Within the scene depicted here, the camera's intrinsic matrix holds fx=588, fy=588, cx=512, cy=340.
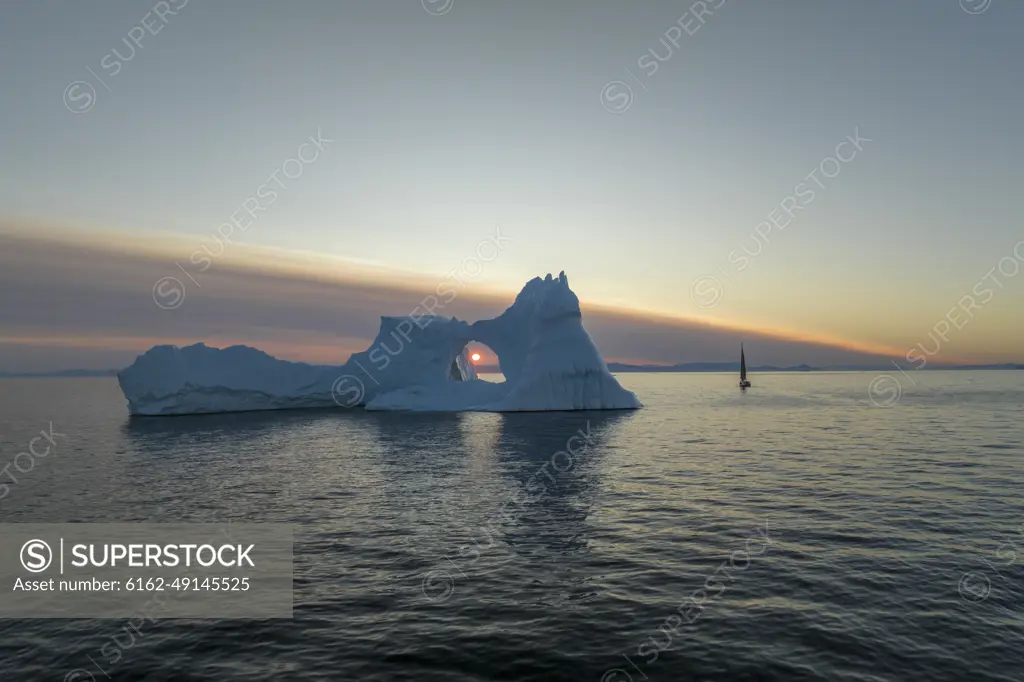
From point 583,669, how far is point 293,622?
19.2 ft

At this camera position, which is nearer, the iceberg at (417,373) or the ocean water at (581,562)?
the ocean water at (581,562)

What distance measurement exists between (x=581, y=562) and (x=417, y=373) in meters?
52.1

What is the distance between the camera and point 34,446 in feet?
136

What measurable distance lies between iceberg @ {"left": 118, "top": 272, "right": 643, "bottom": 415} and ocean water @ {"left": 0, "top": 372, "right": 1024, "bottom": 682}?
23928 millimetres

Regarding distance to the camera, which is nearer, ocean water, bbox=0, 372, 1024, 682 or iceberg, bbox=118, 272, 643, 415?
ocean water, bbox=0, 372, 1024, 682

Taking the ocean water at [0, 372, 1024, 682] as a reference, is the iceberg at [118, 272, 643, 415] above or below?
above

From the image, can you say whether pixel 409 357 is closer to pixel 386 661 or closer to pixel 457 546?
pixel 457 546

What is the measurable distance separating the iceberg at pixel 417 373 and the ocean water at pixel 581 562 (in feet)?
78.5

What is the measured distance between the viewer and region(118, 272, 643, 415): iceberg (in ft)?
188

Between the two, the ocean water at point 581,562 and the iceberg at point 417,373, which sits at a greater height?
the iceberg at point 417,373

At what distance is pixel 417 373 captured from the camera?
215ft

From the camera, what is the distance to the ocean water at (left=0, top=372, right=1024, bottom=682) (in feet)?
32.9

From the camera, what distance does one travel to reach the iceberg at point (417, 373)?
57.3 meters

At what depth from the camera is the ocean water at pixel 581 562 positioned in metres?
10.0
